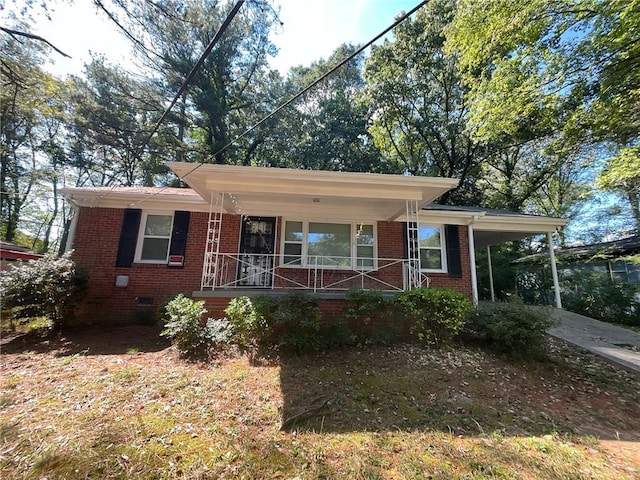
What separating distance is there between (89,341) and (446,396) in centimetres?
680

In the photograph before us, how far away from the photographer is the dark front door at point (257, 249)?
8.16 meters

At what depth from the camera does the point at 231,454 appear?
2721 mm

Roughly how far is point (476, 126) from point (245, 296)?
9077mm

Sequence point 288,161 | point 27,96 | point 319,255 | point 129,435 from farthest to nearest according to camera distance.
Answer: point 288,161 → point 319,255 → point 27,96 → point 129,435

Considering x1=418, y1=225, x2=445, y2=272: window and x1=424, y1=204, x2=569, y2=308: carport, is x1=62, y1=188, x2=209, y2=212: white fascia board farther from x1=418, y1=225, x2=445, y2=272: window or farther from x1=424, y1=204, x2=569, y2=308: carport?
x1=424, y1=204, x2=569, y2=308: carport

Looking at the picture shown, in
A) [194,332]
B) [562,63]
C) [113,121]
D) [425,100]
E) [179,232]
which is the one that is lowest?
[194,332]

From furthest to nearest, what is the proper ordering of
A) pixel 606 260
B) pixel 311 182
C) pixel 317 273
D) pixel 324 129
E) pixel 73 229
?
pixel 324 129 → pixel 606 260 → pixel 317 273 → pixel 73 229 → pixel 311 182

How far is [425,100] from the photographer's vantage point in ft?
52.9

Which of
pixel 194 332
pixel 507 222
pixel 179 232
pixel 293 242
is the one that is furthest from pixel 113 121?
pixel 507 222

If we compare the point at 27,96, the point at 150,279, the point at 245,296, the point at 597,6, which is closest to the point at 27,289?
the point at 150,279

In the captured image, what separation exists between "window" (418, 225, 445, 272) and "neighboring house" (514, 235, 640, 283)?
6.91 meters

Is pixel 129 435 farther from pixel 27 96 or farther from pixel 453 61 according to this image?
pixel 453 61

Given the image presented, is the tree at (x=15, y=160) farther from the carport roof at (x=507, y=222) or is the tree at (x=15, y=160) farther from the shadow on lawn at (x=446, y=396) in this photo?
the carport roof at (x=507, y=222)

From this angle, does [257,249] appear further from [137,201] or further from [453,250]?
[453,250]
